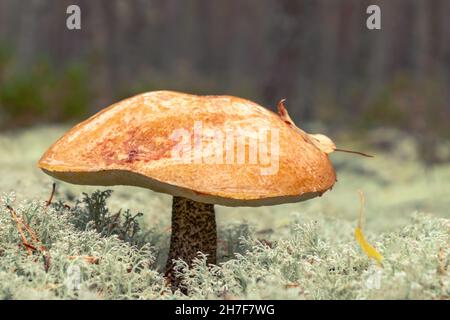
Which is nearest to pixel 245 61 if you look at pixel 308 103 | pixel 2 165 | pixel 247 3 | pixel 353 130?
pixel 247 3

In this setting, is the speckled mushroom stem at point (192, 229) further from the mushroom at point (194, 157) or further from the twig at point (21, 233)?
the twig at point (21, 233)

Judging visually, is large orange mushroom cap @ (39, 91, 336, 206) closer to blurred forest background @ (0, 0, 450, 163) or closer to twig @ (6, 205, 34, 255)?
twig @ (6, 205, 34, 255)

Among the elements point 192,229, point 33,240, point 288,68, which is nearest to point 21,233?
point 33,240

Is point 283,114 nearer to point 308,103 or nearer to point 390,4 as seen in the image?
point 308,103

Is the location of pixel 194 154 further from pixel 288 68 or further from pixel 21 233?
pixel 288 68

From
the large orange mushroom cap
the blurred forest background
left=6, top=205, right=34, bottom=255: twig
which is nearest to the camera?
the large orange mushroom cap

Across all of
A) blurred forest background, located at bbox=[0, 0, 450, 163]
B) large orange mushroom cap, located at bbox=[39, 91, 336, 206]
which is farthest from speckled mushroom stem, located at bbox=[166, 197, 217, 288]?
blurred forest background, located at bbox=[0, 0, 450, 163]

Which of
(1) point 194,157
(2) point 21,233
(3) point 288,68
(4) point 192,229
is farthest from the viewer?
(3) point 288,68
